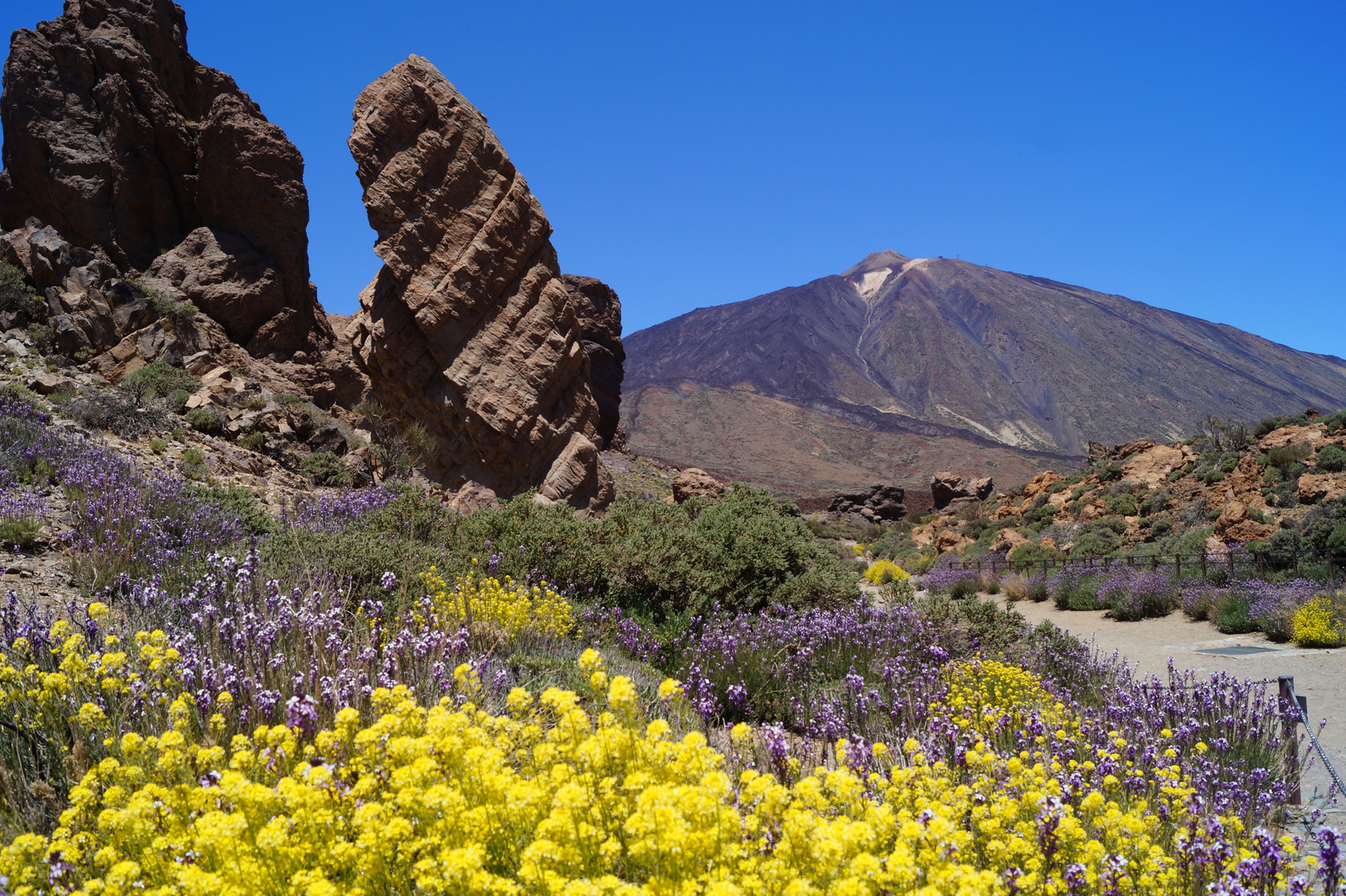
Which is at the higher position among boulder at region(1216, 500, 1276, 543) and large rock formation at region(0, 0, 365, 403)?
large rock formation at region(0, 0, 365, 403)

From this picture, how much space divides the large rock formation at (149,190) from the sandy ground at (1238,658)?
1862 cm

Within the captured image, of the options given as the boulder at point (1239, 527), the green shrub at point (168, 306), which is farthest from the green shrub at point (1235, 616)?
the green shrub at point (168, 306)

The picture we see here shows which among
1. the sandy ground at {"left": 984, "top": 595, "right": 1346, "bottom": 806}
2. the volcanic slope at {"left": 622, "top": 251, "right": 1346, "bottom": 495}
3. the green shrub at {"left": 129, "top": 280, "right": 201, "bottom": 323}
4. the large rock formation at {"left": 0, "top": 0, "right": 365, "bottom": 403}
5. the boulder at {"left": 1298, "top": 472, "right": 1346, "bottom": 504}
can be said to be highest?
the volcanic slope at {"left": 622, "top": 251, "right": 1346, "bottom": 495}

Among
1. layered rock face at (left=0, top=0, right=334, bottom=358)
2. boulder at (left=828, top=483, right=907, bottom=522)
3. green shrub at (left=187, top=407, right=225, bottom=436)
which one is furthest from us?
boulder at (left=828, top=483, right=907, bottom=522)

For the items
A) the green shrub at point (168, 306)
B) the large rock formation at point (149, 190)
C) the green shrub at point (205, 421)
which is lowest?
the green shrub at point (205, 421)

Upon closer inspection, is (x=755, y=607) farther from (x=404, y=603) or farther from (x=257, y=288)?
(x=257, y=288)

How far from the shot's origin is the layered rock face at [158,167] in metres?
17.5

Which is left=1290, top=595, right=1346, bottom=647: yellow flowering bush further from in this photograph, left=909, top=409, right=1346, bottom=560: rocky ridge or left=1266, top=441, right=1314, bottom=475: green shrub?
left=1266, top=441, right=1314, bottom=475: green shrub

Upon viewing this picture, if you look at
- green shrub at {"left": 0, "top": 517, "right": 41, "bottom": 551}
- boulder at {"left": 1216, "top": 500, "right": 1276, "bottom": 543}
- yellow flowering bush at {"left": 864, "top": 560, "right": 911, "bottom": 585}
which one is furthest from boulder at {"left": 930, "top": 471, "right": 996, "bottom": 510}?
green shrub at {"left": 0, "top": 517, "right": 41, "bottom": 551}

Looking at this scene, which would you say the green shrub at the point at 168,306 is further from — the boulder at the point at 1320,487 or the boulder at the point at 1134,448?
the boulder at the point at 1134,448

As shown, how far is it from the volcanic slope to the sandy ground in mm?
66959

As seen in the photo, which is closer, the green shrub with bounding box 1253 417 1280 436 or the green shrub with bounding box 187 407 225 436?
the green shrub with bounding box 187 407 225 436

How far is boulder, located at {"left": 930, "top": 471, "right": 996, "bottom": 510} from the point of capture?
4281 centimetres

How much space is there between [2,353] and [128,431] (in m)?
4.38
